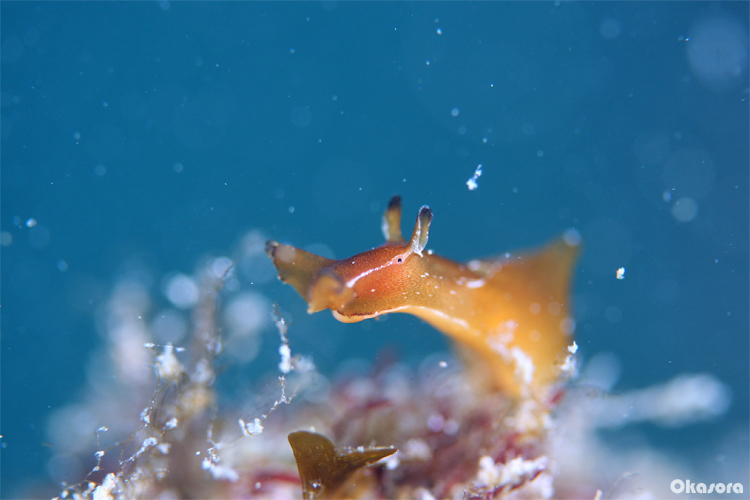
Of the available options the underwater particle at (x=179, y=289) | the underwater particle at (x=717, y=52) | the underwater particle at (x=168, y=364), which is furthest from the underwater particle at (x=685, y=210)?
the underwater particle at (x=179, y=289)

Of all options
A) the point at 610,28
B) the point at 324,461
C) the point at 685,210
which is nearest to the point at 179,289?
the point at 324,461

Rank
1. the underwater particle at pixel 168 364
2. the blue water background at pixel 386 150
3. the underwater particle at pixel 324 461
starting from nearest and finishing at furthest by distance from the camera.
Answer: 1. the underwater particle at pixel 324 461
2. the underwater particle at pixel 168 364
3. the blue water background at pixel 386 150

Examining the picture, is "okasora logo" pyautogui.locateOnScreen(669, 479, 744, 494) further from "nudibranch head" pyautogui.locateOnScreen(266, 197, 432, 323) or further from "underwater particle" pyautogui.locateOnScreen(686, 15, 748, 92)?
"underwater particle" pyautogui.locateOnScreen(686, 15, 748, 92)

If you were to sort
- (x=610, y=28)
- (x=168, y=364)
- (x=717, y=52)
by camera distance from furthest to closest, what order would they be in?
(x=610, y=28) < (x=717, y=52) < (x=168, y=364)

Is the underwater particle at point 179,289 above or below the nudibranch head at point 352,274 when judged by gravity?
above

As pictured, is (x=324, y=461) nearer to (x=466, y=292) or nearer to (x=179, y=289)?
(x=466, y=292)

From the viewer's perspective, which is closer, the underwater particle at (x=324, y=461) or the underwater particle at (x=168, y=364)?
the underwater particle at (x=324, y=461)

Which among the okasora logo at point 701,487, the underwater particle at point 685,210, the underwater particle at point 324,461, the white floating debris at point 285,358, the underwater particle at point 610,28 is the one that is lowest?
the underwater particle at point 324,461

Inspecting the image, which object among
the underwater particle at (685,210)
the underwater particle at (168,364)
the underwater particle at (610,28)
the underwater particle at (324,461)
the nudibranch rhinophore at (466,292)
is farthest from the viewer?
the underwater particle at (685,210)

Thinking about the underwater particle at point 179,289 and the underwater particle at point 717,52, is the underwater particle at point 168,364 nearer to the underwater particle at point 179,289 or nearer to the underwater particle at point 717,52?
the underwater particle at point 179,289
